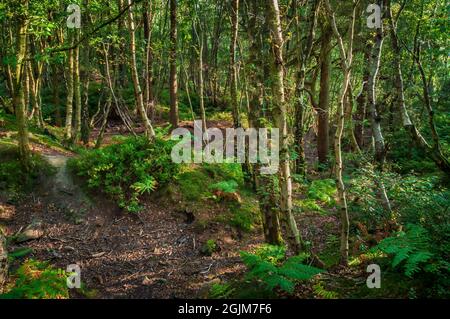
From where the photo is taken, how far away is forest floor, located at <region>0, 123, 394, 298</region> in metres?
6.50

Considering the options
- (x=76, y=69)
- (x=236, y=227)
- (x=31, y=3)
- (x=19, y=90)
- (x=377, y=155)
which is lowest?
(x=236, y=227)

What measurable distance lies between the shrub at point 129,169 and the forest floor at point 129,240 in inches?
11.9

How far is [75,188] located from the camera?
908cm

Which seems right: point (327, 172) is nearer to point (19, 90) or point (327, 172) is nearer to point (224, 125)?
point (224, 125)

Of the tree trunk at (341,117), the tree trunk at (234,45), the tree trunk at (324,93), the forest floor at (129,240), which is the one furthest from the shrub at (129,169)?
the tree trunk at (324,93)

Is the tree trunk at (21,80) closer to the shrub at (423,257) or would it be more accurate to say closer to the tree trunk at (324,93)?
the shrub at (423,257)

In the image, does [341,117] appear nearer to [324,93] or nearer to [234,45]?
[234,45]

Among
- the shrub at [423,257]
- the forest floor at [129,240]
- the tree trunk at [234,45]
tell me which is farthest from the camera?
the tree trunk at [234,45]

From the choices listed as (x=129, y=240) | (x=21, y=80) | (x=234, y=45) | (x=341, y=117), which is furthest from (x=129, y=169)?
(x=341, y=117)

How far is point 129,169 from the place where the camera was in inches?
374

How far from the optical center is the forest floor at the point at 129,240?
21.3 feet

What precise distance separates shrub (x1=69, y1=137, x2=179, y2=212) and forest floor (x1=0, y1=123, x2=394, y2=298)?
11.9 inches

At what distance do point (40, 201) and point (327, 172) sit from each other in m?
9.44
